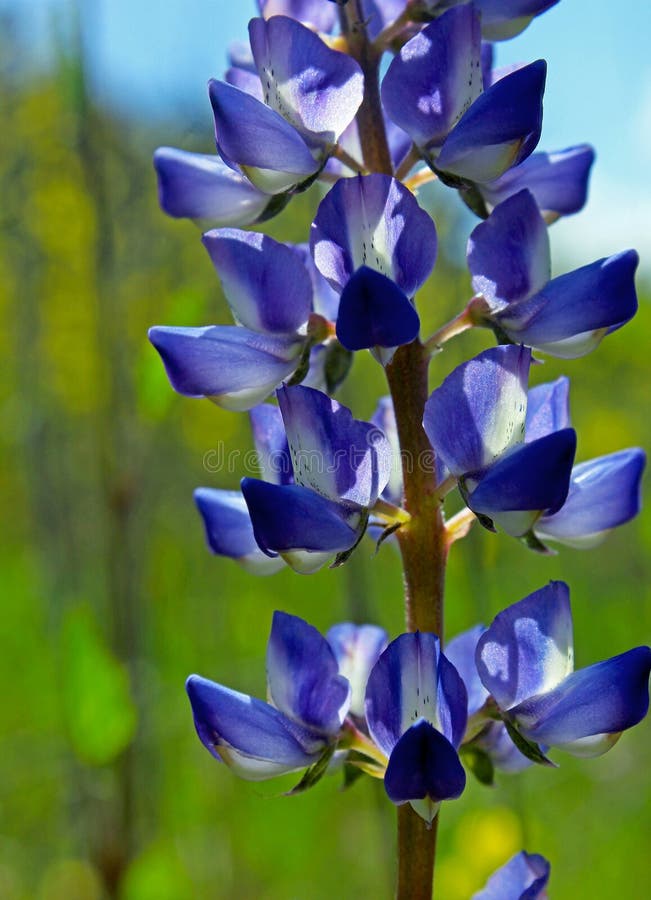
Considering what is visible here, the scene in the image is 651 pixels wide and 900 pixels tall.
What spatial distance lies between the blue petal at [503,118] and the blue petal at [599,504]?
0.41m

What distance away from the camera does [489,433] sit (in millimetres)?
1210

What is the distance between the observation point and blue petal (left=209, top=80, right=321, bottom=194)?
4.01 feet

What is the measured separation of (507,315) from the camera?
4.21 ft

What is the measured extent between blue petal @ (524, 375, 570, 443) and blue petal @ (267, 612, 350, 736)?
0.36 metres

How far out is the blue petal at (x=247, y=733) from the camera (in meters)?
1.20

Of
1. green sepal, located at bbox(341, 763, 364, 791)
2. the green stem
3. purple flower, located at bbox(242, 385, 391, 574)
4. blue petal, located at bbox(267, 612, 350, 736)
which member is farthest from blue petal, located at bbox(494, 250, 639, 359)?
green sepal, located at bbox(341, 763, 364, 791)

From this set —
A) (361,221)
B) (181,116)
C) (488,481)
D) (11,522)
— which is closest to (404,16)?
(361,221)

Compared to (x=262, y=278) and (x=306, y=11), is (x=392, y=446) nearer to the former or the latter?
(x=262, y=278)

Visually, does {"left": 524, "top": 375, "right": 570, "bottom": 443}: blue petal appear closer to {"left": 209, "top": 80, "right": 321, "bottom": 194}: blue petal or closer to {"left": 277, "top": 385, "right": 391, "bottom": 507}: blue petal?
{"left": 277, "top": 385, "right": 391, "bottom": 507}: blue petal

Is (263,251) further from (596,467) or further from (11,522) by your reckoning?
(11,522)

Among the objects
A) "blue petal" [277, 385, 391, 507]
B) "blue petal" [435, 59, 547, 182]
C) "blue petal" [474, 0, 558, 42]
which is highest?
"blue petal" [474, 0, 558, 42]

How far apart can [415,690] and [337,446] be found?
279 millimetres

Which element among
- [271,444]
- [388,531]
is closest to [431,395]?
[388,531]

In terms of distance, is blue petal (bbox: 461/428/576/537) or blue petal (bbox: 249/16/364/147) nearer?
blue petal (bbox: 461/428/576/537)
